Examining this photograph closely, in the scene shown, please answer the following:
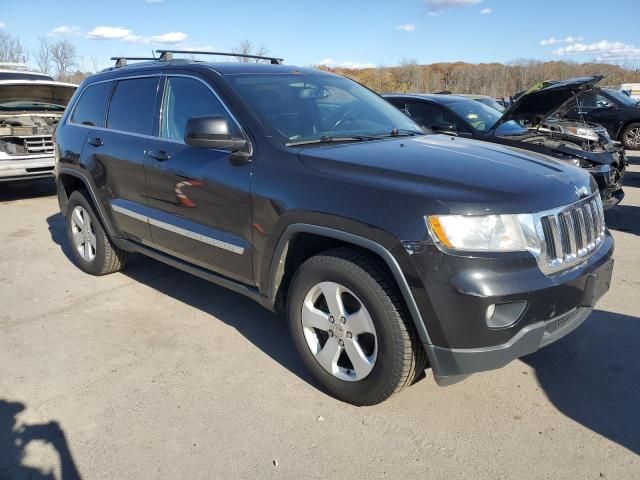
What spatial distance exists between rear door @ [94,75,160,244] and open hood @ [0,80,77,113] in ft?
17.4

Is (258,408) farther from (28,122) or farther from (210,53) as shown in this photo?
(28,122)

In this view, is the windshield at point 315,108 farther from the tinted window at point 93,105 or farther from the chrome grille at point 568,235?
the tinted window at point 93,105

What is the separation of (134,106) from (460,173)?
276 centimetres

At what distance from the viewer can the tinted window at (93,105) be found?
4.69m

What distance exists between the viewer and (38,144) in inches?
344

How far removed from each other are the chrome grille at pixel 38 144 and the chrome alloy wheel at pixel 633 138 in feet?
44.7

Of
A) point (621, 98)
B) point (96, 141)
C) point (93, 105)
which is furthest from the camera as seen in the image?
point (621, 98)

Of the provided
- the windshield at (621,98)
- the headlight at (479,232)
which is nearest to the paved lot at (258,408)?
the headlight at (479,232)

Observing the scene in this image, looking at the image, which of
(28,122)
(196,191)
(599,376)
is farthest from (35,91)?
(599,376)

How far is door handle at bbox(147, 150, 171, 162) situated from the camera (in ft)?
12.4

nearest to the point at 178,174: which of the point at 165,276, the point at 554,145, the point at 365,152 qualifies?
the point at 365,152

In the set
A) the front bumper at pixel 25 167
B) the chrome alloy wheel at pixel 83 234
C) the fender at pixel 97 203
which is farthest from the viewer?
the front bumper at pixel 25 167

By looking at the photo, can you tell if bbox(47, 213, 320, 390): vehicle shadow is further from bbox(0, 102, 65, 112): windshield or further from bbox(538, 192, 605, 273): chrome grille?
bbox(0, 102, 65, 112): windshield

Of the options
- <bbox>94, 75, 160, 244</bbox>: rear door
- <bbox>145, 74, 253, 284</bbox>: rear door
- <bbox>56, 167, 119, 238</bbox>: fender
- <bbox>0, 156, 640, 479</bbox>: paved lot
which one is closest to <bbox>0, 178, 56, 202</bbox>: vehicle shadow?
<bbox>56, 167, 119, 238</bbox>: fender
